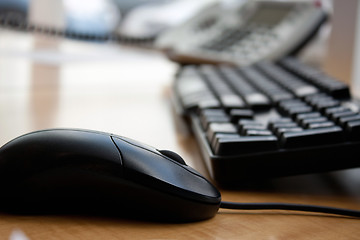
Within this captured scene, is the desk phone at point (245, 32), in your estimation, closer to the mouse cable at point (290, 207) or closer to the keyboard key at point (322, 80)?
the keyboard key at point (322, 80)

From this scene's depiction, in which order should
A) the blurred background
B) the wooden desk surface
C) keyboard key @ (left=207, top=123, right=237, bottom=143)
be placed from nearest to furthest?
the wooden desk surface, keyboard key @ (left=207, top=123, right=237, bottom=143), the blurred background

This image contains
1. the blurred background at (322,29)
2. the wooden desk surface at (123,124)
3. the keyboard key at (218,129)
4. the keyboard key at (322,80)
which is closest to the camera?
the wooden desk surface at (123,124)

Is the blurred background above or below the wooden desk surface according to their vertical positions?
above

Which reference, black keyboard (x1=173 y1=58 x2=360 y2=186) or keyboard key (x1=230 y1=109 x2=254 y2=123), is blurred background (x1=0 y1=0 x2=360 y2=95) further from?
keyboard key (x1=230 y1=109 x2=254 y2=123)

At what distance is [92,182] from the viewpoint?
0.28 m

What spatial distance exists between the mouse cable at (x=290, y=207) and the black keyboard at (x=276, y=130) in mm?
38

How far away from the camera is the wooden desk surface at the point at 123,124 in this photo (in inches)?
11.1

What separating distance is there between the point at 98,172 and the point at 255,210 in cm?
10

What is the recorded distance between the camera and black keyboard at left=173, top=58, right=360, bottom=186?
0.35m

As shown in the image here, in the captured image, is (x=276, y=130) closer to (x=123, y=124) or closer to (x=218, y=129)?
(x=218, y=129)

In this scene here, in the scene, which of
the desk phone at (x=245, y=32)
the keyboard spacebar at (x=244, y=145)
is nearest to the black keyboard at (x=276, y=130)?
the keyboard spacebar at (x=244, y=145)

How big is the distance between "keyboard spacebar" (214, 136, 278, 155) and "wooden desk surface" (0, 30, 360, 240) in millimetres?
29

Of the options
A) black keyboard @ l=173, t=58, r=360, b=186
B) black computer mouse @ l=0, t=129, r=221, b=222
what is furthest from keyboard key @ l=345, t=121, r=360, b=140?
black computer mouse @ l=0, t=129, r=221, b=222

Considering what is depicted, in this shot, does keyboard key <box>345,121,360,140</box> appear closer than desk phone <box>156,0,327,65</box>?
Yes
